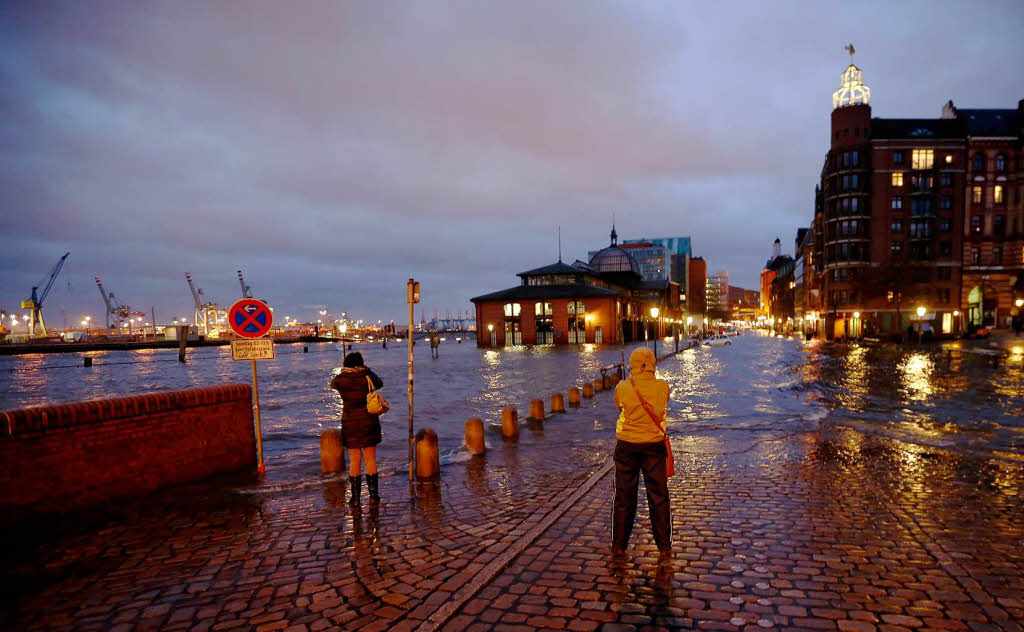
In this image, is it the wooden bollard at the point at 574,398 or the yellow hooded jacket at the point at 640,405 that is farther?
the wooden bollard at the point at 574,398

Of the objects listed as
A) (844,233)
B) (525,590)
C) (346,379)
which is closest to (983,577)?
(525,590)

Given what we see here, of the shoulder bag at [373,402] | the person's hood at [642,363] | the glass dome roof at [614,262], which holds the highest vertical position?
the glass dome roof at [614,262]

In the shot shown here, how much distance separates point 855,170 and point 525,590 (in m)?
71.7

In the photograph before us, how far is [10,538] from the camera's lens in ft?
18.7

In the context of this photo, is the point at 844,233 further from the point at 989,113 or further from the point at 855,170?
the point at 989,113

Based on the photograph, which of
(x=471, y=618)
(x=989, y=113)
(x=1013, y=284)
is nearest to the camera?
(x=471, y=618)

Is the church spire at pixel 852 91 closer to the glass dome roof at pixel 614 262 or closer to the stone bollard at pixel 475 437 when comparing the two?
the glass dome roof at pixel 614 262

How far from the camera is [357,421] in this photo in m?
6.80

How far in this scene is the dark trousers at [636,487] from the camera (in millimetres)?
4781

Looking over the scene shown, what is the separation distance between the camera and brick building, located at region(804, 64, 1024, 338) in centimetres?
5775

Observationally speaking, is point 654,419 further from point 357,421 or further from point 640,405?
point 357,421

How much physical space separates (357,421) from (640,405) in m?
3.93

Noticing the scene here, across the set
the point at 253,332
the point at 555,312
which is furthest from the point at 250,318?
the point at 555,312

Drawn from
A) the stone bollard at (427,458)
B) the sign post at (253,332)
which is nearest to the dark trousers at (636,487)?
the stone bollard at (427,458)
